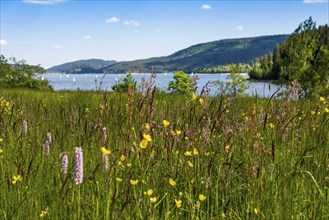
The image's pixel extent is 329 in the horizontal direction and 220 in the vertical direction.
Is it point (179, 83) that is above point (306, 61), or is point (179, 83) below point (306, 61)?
below

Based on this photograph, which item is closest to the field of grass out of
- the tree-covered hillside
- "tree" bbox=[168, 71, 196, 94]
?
the tree-covered hillside

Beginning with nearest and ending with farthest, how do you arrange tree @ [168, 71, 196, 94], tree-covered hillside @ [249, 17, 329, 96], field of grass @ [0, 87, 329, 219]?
field of grass @ [0, 87, 329, 219] → tree-covered hillside @ [249, 17, 329, 96] → tree @ [168, 71, 196, 94]

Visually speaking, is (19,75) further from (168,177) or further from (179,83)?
(168,177)

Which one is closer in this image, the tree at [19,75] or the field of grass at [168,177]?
the field of grass at [168,177]

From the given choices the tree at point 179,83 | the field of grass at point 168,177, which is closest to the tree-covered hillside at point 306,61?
the tree at point 179,83

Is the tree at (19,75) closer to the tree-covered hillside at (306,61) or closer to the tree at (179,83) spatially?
the tree at (179,83)

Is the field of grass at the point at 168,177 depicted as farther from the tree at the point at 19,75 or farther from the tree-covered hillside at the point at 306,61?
the tree at the point at 19,75

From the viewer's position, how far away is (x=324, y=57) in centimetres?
1588

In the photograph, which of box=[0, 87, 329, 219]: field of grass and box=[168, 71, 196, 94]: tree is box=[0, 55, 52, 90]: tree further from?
box=[0, 87, 329, 219]: field of grass

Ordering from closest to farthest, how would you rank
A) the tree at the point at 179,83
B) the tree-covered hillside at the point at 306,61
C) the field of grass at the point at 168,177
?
the field of grass at the point at 168,177 → the tree-covered hillside at the point at 306,61 → the tree at the point at 179,83

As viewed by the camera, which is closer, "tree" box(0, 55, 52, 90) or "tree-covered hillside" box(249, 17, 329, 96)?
"tree-covered hillside" box(249, 17, 329, 96)

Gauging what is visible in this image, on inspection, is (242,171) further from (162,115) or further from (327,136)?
(162,115)

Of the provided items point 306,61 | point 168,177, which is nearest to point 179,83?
point 306,61

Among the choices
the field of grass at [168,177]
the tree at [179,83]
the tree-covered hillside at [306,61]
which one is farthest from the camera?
the tree at [179,83]
